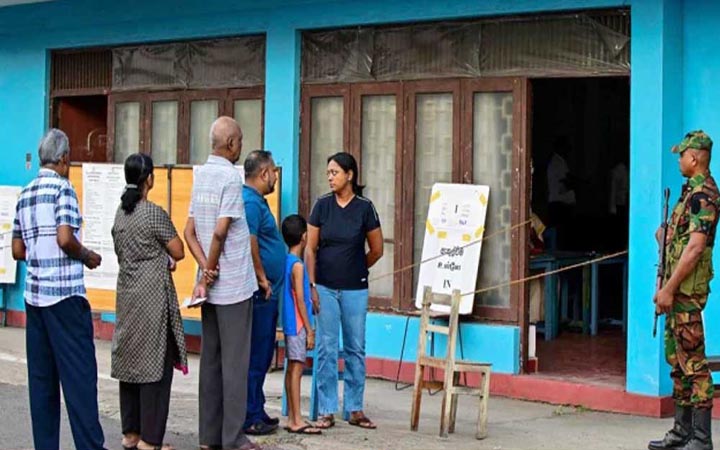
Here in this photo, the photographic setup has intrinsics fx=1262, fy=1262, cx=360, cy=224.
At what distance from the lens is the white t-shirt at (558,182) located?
14336 millimetres

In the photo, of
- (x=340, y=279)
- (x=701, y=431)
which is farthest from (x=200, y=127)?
(x=701, y=431)

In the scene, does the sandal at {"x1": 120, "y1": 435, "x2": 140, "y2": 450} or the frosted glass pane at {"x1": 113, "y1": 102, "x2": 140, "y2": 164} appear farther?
the frosted glass pane at {"x1": 113, "y1": 102, "x2": 140, "y2": 164}

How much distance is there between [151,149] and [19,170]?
2.34 meters

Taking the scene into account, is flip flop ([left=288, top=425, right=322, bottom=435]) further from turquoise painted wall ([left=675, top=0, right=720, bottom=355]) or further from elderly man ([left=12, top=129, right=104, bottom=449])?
turquoise painted wall ([left=675, top=0, right=720, bottom=355])

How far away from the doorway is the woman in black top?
9.31 feet

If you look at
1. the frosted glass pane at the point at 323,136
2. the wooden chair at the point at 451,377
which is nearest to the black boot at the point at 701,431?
the wooden chair at the point at 451,377

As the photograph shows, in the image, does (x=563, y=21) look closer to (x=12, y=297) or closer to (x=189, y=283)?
(x=189, y=283)

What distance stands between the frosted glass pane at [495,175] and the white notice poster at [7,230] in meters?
6.19

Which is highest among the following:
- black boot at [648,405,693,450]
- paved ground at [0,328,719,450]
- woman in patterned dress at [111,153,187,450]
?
woman in patterned dress at [111,153,187,450]

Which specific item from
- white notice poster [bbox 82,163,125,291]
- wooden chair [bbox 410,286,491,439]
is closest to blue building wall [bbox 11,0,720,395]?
white notice poster [bbox 82,163,125,291]

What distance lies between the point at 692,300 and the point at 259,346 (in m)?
2.85

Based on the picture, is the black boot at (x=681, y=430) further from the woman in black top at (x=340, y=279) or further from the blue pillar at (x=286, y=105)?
the blue pillar at (x=286, y=105)

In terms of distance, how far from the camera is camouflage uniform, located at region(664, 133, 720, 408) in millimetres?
8102

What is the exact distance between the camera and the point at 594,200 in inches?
607
